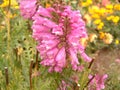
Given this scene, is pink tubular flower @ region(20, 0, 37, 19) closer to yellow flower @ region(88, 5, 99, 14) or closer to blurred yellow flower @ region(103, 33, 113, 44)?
blurred yellow flower @ region(103, 33, 113, 44)

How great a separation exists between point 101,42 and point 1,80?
3394 millimetres

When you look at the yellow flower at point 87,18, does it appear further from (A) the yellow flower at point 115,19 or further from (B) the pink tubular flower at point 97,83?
(B) the pink tubular flower at point 97,83

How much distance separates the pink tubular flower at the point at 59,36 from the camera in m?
1.93

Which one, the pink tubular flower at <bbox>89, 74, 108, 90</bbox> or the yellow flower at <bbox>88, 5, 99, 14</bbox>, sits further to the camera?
the yellow flower at <bbox>88, 5, 99, 14</bbox>

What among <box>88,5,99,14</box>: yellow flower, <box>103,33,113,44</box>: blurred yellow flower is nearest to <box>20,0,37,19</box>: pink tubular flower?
<box>103,33,113,44</box>: blurred yellow flower

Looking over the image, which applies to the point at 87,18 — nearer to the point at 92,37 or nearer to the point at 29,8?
the point at 92,37

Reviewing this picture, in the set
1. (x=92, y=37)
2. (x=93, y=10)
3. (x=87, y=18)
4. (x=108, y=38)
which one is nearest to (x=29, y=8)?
(x=92, y=37)

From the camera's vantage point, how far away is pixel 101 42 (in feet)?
17.6

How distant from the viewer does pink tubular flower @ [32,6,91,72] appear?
1934 millimetres

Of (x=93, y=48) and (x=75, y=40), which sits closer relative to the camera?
(x=75, y=40)

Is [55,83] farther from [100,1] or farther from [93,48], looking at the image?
[100,1]

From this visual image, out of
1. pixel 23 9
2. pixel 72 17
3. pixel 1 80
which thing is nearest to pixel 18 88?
pixel 1 80

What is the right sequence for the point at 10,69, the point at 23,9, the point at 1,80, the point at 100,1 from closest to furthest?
the point at 1,80, the point at 10,69, the point at 23,9, the point at 100,1

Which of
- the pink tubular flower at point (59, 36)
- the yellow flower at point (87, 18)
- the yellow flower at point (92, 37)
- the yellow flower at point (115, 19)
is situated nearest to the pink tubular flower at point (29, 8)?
the pink tubular flower at point (59, 36)
